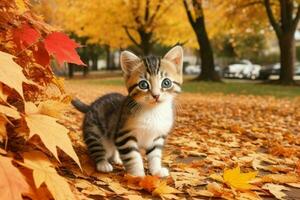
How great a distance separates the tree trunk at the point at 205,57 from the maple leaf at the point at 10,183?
25.0 meters

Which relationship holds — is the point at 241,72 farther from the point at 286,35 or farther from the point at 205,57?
the point at 286,35

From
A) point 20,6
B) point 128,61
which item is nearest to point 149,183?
point 128,61

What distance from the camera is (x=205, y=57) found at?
2666 cm

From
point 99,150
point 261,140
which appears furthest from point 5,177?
point 261,140

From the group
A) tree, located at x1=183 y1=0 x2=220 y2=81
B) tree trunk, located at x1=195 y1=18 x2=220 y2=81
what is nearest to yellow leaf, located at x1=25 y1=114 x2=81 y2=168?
tree, located at x1=183 y1=0 x2=220 y2=81

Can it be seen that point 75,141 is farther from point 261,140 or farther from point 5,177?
point 5,177

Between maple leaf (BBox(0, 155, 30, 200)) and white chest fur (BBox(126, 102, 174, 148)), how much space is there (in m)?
1.68

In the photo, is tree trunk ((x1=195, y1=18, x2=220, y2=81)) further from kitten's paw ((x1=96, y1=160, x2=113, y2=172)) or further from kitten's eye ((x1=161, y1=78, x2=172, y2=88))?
kitten's eye ((x1=161, y1=78, x2=172, y2=88))

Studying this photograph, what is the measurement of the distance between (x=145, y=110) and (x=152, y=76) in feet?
0.89

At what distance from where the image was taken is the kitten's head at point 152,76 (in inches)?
137

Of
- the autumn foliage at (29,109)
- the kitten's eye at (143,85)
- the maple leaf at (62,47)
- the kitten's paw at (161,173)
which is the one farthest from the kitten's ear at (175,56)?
the maple leaf at (62,47)

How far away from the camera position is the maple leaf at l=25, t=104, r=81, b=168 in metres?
2.01

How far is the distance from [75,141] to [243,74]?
4055 centimetres

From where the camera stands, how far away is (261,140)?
6.29m
